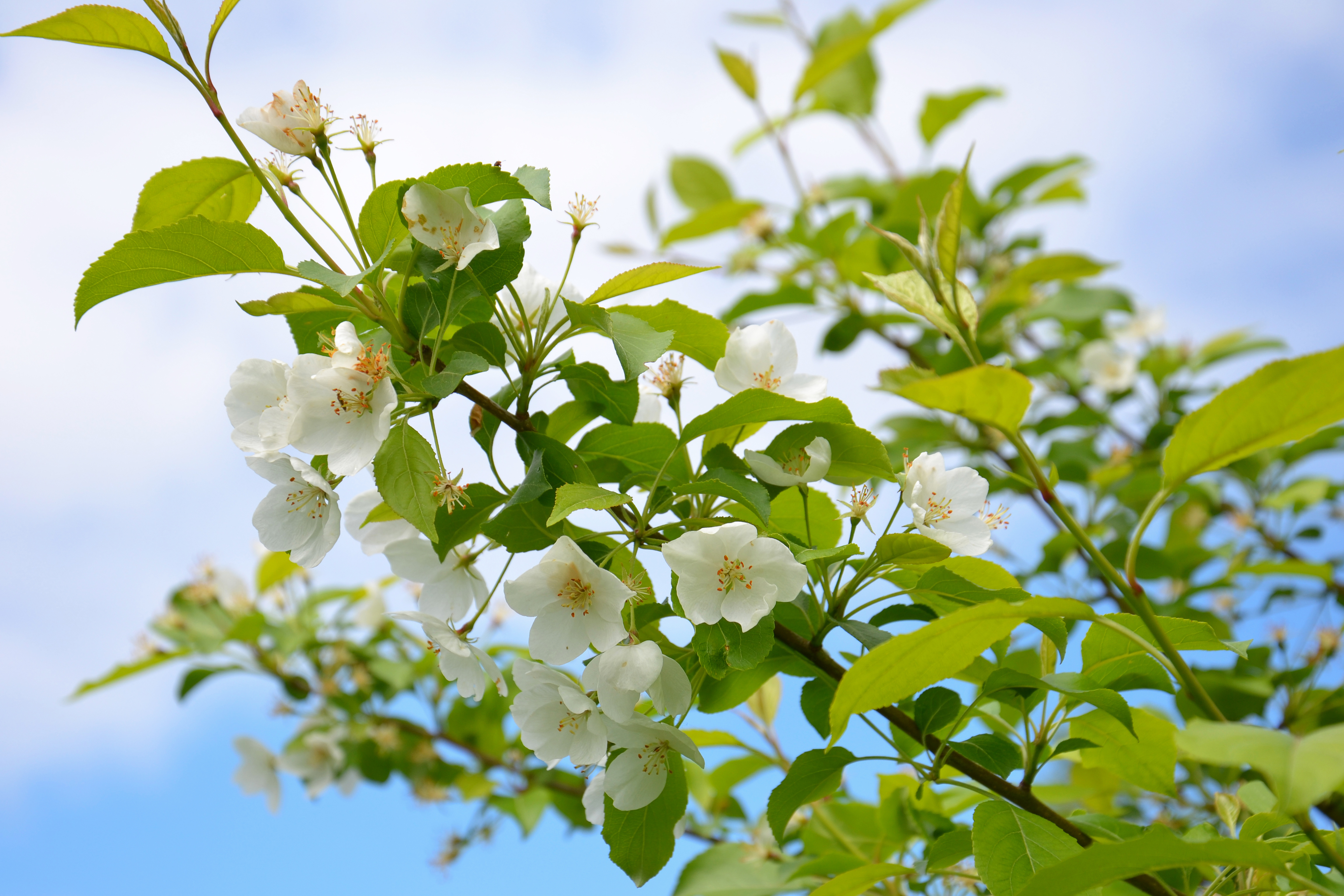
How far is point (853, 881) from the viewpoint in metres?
1.24

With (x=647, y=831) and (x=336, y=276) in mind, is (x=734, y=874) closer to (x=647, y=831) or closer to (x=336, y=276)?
Result: (x=647, y=831)

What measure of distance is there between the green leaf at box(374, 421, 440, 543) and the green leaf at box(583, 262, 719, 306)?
30cm

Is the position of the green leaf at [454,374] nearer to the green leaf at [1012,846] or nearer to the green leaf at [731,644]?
A: the green leaf at [731,644]

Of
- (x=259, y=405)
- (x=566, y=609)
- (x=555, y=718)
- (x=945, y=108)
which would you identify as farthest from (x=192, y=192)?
(x=945, y=108)

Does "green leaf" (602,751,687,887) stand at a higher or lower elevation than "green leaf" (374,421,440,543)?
lower

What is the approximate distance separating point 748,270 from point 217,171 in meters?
2.41

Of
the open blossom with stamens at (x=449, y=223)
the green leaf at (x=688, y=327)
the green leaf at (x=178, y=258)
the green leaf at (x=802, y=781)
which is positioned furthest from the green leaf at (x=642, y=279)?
the green leaf at (x=802, y=781)

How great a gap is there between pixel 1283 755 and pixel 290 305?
3.89 feet

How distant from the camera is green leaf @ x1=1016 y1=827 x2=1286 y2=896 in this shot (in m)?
0.92

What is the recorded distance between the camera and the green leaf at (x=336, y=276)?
1.12m

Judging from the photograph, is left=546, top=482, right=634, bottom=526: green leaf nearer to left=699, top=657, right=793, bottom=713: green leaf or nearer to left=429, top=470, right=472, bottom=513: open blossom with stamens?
left=429, top=470, right=472, bottom=513: open blossom with stamens

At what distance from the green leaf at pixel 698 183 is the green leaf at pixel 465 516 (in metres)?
2.72

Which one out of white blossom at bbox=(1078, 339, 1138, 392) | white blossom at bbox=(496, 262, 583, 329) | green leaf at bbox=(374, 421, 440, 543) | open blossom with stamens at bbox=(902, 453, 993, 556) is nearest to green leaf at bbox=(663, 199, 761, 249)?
white blossom at bbox=(1078, 339, 1138, 392)

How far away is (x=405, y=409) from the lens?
1.23 metres
